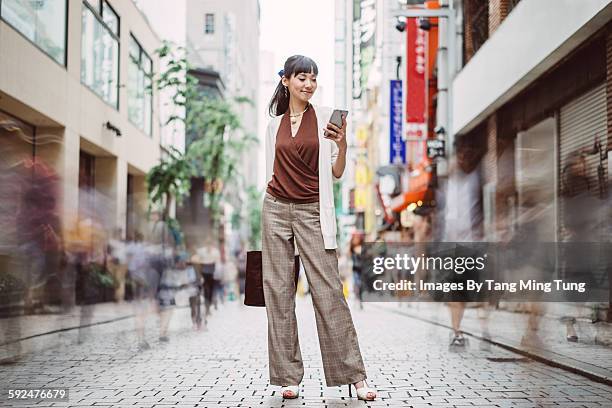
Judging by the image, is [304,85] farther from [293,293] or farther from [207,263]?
[207,263]

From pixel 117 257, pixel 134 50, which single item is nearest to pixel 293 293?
pixel 134 50

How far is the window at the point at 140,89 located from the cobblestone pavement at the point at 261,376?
201 centimetres

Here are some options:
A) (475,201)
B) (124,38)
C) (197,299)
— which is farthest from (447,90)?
(124,38)

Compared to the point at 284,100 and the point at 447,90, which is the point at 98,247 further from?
the point at 447,90

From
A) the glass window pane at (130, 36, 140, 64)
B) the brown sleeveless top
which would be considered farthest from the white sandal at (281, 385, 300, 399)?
the glass window pane at (130, 36, 140, 64)

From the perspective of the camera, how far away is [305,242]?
153 inches

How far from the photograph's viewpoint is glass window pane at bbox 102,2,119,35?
7.31 meters

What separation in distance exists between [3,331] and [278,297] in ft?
12.5

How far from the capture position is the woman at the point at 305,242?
153 inches

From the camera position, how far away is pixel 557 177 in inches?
372

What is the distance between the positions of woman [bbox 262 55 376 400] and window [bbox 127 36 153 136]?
152 inches

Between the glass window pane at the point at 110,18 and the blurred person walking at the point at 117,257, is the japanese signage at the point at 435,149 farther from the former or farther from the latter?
the glass window pane at the point at 110,18

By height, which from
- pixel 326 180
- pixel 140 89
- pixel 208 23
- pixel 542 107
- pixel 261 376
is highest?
pixel 208 23

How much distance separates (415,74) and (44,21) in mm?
11457
